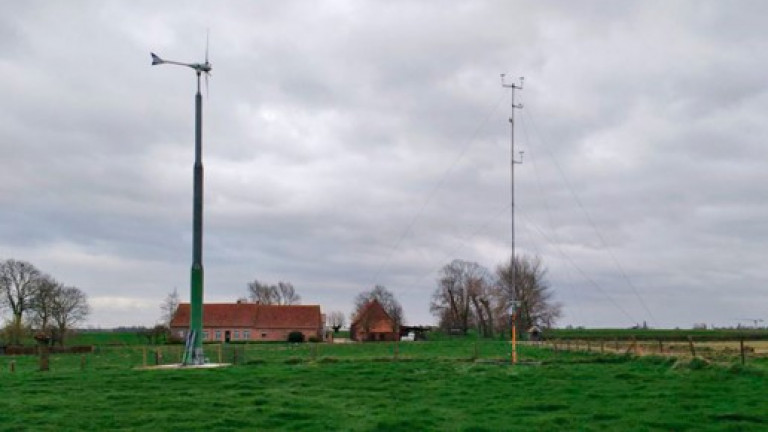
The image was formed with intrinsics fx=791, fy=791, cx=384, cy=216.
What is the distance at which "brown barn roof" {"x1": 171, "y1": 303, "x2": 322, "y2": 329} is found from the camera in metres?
113

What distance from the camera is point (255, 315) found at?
11450 cm

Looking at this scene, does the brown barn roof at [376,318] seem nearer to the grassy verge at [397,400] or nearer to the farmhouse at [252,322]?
the farmhouse at [252,322]

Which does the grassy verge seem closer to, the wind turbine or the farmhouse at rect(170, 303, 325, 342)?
the wind turbine

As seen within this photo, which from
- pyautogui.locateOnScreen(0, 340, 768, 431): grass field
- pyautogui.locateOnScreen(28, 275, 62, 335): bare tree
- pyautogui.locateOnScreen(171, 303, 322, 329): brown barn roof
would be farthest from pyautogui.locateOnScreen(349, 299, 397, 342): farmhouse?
pyautogui.locateOnScreen(0, 340, 768, 431): grass field

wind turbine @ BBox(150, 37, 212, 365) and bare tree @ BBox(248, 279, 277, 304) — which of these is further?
bare tree @ BBox(248, 279, 277, 304)

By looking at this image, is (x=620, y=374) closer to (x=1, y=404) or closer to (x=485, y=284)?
(x=1, y=404)

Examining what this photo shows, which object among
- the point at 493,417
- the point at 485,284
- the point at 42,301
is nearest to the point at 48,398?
the point at 493,417

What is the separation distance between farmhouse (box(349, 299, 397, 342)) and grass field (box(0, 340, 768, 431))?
78620mm

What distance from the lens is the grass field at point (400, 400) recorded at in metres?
15.4

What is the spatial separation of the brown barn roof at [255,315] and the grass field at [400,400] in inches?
3291

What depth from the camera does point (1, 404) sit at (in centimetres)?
1966

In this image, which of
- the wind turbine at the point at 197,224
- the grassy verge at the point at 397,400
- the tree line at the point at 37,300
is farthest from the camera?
the tree line at the point at 37,300

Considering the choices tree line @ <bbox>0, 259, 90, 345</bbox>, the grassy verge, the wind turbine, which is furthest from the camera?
tree line @ <bbox>0, 259, 90, 345</bbox>

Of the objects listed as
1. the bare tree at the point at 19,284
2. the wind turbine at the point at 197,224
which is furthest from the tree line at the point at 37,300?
the wind turbine at the point at 197,224
